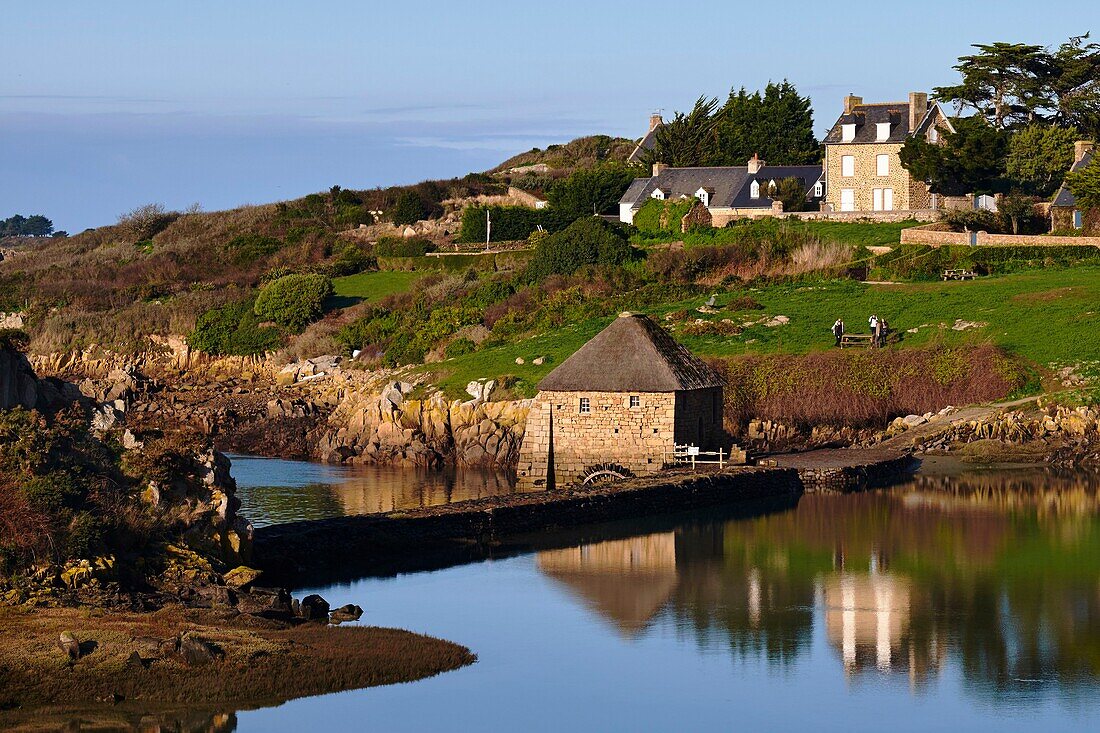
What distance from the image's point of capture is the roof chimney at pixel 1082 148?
7194 centimetres

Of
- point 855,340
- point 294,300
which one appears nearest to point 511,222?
point 294,300

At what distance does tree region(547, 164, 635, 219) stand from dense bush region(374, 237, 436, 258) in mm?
6161

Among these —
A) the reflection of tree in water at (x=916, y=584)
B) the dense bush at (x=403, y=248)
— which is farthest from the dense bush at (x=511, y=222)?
the reflection of tree in water at (x=916, y=584)

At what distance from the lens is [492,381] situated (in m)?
53.6

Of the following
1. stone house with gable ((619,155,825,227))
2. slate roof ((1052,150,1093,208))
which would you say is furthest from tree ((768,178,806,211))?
slate roof ((1052,150,1093,208))

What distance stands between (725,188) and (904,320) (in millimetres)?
25124

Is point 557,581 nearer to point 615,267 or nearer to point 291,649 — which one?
point 291,649

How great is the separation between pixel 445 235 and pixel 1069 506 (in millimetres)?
51946

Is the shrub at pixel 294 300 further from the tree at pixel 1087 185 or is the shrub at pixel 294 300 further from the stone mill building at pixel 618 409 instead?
the tree at pixel 1087 185

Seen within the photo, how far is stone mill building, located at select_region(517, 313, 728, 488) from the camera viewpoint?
43969mm

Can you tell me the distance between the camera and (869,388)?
2014 inches

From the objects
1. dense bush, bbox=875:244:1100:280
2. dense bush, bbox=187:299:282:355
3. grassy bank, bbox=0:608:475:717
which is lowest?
grassy bank, bbox=0:608:475:717

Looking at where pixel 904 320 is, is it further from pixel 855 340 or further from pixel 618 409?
pixel 618 409

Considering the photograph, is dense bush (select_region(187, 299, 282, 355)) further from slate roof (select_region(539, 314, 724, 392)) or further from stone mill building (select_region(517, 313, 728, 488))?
slate roof (select_region(539, 314, 724, 392))
